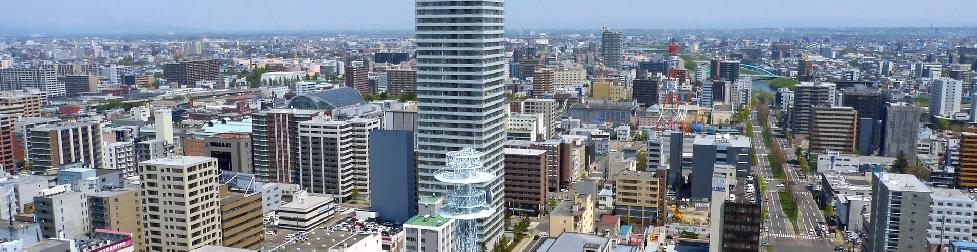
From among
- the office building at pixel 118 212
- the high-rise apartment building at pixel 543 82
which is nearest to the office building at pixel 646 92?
the high-rise apartment building at pixel 543 82

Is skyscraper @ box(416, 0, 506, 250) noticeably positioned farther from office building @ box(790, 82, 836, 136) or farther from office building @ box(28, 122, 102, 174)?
office building @ box(790, 82, 836, 136)

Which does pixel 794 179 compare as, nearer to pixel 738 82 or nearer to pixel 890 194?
pixel 890 194

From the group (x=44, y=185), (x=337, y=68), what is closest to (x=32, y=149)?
(x=44, y=185)

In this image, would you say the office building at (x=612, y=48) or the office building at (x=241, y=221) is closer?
the office building at (x=241, y=221)

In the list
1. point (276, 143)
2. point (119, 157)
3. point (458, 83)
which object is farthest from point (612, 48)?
point (458, 83)

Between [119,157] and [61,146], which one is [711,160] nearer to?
[119,157]

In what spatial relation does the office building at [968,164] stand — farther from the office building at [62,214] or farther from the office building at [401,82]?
the office building at [401,82]
